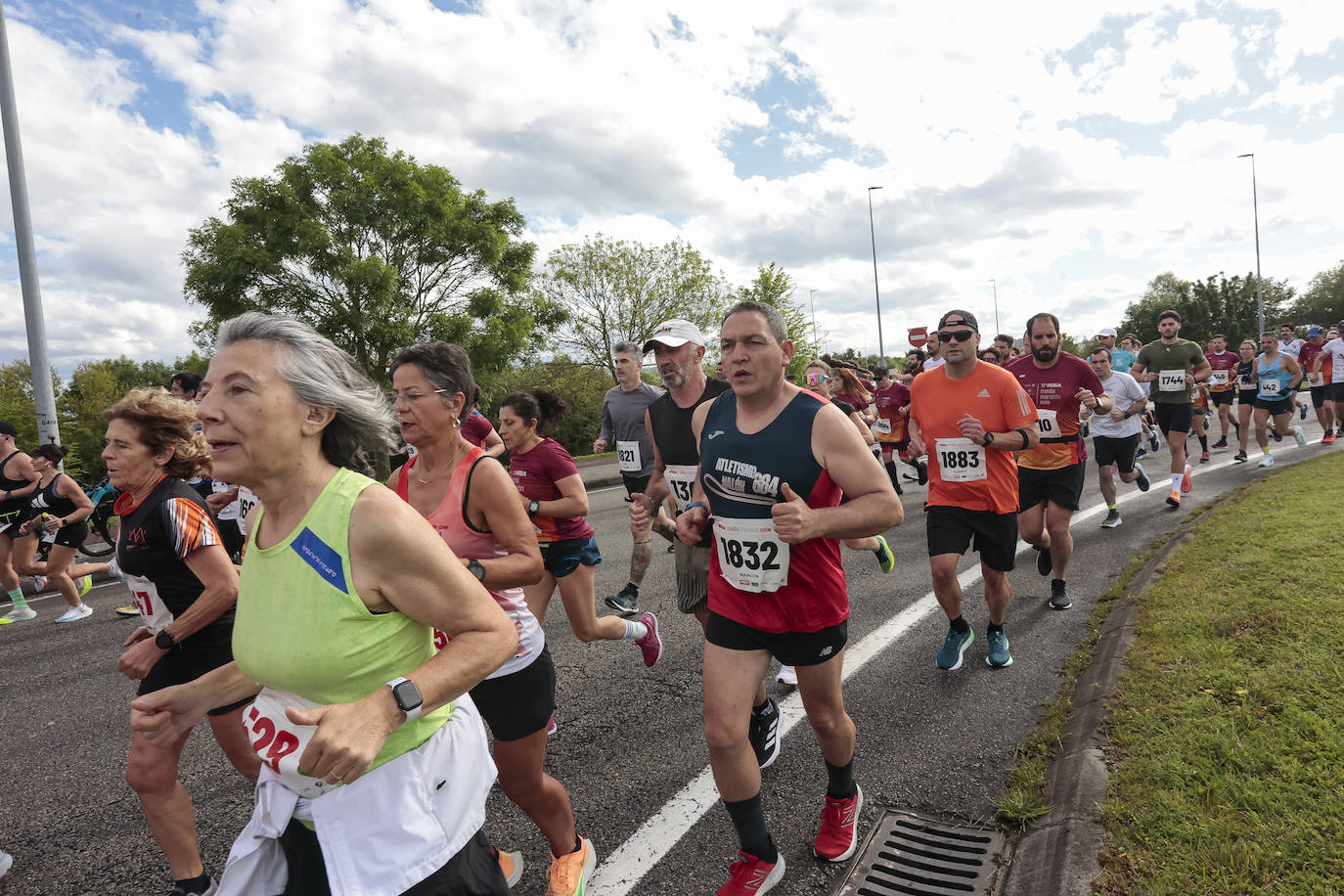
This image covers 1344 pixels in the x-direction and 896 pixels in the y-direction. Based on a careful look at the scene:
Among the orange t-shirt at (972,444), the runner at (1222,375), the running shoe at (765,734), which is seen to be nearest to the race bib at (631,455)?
the orange t-shirt at (972,444)

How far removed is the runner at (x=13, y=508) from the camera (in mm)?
7410

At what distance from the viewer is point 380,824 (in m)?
1.48

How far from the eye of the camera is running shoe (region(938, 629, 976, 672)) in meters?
4.52

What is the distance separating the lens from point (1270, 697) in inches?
126

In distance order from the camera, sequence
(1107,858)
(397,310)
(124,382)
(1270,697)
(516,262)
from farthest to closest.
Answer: (124,382)
(516,262)
(397,310)
(1270,697)
(1107,858)

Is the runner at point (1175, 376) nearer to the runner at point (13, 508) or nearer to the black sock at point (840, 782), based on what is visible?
the black sock at point (840, 782)

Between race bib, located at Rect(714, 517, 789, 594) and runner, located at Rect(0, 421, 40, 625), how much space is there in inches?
313

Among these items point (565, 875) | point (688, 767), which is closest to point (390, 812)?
point (565, 875)

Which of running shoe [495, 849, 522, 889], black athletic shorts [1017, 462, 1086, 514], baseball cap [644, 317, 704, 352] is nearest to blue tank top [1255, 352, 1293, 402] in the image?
black athletic shorts [1017, 462, 1086, 514]

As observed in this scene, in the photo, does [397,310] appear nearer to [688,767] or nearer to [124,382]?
[688,767]

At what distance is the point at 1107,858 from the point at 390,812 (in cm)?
232

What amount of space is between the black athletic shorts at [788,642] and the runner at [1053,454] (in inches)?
145

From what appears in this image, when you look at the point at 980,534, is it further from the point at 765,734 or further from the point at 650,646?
the point at 650,646

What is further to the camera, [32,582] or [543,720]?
[32,582]
